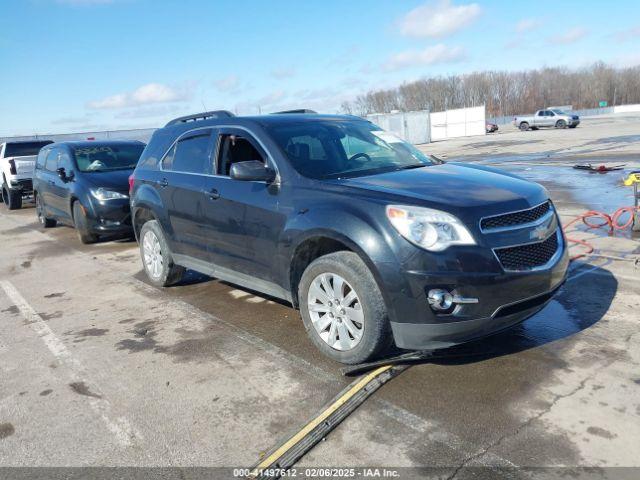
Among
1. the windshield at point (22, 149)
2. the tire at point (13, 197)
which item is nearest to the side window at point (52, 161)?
the tire at point (13, 197)

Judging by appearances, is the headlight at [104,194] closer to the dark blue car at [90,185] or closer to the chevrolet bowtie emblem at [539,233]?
the dark blue car at [90,185]

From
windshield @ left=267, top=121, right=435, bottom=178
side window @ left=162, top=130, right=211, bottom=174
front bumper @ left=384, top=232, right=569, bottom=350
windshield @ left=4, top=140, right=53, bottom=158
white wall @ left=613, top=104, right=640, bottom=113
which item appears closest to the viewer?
front bumper @ left=384, top=232, right=569, bottom=350

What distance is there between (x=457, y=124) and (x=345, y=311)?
47394 millimetres

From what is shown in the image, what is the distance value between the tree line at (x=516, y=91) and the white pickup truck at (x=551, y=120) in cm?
6395

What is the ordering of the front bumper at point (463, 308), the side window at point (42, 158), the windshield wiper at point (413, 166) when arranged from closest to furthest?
the front bumper at point (463, 308), the windshield wiper at point (413, 166), the side window at point (42, 158)

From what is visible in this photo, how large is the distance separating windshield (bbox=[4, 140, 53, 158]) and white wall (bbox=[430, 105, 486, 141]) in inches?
1419

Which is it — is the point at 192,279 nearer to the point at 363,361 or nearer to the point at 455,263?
the point at 363,361

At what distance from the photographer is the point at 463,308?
10.8ft

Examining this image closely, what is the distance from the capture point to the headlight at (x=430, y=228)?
330 cm

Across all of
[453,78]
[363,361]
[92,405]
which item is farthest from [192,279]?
[453,78]

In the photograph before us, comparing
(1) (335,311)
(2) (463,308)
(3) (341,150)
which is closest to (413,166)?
(3) (341,150)

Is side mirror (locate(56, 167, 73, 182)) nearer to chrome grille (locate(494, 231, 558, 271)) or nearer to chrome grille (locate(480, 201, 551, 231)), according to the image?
chrome grille (locate(480, 201, 551, 231))

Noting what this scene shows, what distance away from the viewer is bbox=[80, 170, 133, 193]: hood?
930cm

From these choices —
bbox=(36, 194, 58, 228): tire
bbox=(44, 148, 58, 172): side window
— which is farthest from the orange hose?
bbox=(36, 194, 58, 228): tire
